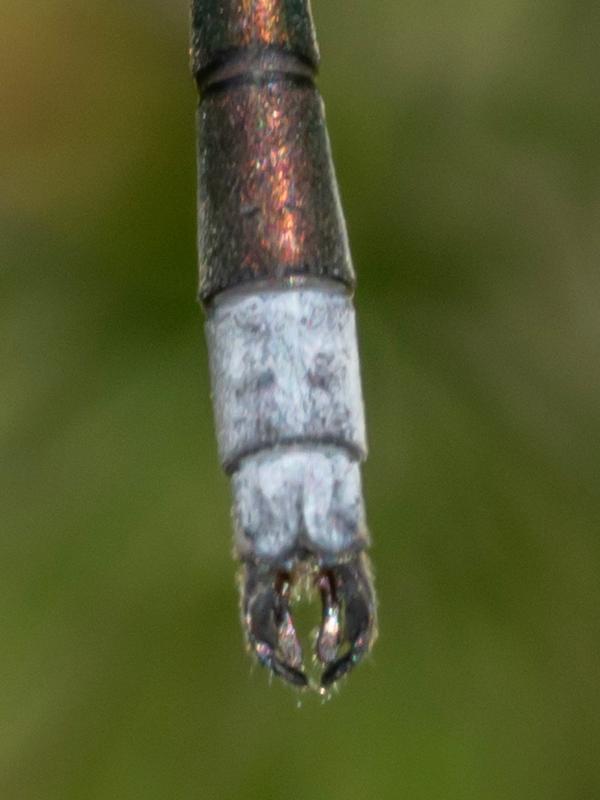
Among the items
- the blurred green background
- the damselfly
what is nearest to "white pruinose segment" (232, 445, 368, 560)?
the damselfly

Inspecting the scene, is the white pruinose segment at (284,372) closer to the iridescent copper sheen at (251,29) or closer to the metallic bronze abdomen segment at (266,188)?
the metallic bronze abdomen segment at (266,188)

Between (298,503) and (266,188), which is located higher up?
(266,188)

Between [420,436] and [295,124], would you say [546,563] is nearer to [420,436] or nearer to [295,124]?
[420,436]

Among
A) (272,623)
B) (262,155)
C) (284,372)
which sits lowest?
(272,623)

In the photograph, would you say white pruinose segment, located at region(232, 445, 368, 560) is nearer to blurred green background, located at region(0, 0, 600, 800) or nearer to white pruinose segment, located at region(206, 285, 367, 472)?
white pruinose segment, located at region(206, 285, 367, 472)

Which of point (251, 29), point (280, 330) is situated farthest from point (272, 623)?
point (251, 29)

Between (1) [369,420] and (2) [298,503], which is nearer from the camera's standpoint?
(2) [298,503]

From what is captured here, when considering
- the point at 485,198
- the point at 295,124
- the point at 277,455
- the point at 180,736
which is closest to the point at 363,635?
the point at 277,455

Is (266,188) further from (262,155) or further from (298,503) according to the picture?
(298,503)
